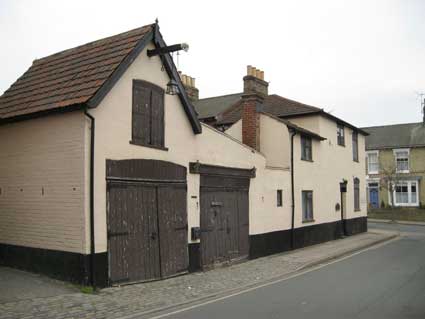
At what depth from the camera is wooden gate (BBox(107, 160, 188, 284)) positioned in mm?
11320

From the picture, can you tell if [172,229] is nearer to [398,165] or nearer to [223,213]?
[223,213]

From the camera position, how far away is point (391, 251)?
1994 cm

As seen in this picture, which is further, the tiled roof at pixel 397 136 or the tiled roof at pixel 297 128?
the tiled roof at pixel 397 136

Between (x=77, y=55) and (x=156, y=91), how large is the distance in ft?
9.17

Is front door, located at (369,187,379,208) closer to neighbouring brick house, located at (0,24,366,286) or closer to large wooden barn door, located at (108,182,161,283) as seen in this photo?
neighbouring brick house, located at (0,24,366,286)

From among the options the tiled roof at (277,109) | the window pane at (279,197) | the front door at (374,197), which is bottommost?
the front door at (374,197)

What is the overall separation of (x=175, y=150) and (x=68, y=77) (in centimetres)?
362

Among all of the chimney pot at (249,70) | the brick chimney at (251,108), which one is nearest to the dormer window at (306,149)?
the brick chimney at (251,108)

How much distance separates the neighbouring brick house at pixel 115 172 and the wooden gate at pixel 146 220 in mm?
30

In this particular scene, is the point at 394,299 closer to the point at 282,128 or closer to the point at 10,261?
the point at 10,261

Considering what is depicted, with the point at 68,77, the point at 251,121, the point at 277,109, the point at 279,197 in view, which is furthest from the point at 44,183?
the point at 277,109

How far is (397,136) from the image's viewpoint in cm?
5116

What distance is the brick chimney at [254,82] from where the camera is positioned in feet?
64.3

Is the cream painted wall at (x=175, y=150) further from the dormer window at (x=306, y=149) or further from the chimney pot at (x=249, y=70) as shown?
the chimney pot at (x=249, y=70)
